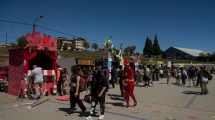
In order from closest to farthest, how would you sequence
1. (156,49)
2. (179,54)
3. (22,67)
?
(22,67)
(156,49)
(179,54)

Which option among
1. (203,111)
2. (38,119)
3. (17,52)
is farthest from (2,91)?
(203,111)

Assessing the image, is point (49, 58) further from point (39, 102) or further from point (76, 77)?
point (76, 77)

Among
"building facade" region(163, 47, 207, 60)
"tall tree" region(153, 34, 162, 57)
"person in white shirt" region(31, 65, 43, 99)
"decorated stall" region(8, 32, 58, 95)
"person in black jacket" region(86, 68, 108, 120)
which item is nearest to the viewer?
"person in black jacket" region(86, 68, 108, 120)

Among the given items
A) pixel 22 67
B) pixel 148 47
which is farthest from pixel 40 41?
pixel 148 47

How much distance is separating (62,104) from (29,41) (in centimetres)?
390

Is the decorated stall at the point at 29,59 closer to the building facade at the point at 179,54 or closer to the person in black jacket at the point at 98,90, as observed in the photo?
the person in black jacket at the point at 98,90

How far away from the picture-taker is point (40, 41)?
10695mm

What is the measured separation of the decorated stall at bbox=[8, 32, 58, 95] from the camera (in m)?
10.2

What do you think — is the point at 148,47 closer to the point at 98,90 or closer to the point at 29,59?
the point at 29,59

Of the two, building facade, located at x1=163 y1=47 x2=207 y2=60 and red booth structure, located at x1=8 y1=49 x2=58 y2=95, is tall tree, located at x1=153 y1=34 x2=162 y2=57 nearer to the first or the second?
building facade, located at x1=163 y1=47 x2=207 y2=60

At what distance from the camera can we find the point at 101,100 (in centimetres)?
636

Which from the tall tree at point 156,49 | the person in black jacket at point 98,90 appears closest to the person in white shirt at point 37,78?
the person in black jacket at point 98,90

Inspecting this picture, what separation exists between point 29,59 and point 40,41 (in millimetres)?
1061

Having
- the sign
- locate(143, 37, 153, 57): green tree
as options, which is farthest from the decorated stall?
locate(143, 37, 153, 57): green tree
